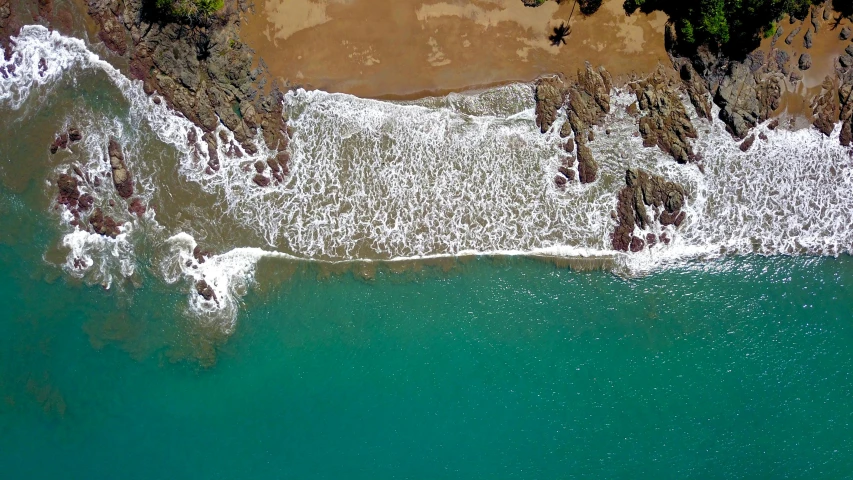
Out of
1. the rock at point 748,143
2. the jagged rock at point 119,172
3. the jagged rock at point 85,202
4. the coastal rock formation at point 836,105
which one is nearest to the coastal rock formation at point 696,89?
the rock at point 748,143

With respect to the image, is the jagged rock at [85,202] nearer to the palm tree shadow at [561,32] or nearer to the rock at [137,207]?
the rock at [137,207]

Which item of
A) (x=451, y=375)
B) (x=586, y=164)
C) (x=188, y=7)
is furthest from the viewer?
(x=451, y=375)

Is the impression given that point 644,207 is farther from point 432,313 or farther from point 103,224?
point 103,224

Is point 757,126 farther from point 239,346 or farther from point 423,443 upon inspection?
point 239,346

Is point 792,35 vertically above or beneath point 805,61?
above

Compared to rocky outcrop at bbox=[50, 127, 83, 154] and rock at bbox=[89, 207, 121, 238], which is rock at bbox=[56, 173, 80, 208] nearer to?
rock at bbox=[89, 207, 121, 238]

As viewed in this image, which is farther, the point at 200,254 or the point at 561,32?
the point at 200,254

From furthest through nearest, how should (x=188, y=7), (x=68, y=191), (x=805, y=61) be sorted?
(x=68, y=191), (x=805, y=61), (x=188, y=7)

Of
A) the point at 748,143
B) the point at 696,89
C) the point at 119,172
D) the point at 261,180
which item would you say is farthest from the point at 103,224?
the point at 748,143
